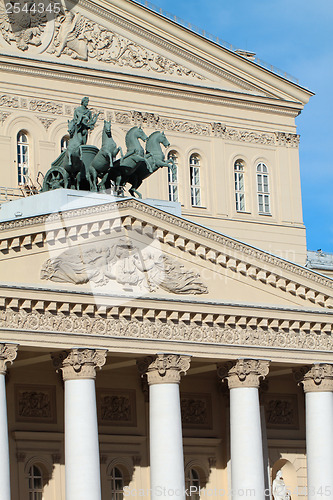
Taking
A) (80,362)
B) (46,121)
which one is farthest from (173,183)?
(80,362)

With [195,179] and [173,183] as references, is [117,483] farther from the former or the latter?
[195,179]

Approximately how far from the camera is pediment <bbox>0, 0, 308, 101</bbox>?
46.5 meters

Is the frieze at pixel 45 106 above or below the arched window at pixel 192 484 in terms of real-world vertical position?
above

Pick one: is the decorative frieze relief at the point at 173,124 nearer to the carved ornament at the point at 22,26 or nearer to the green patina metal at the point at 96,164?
the carved ornament at the point at 22,26

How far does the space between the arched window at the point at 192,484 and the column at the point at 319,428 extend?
4305 mm

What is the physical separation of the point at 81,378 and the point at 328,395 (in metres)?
7.75

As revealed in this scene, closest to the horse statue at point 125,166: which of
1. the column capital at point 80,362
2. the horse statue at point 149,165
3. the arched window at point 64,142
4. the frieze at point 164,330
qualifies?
the horse statue at point 149,165

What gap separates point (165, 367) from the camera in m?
37.8

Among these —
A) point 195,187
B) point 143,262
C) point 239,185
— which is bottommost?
point 143,262

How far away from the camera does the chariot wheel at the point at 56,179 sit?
128ft

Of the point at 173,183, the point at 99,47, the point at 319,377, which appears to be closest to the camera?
the point at 319,377

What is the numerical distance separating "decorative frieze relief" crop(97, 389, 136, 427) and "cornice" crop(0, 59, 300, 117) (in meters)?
10.9

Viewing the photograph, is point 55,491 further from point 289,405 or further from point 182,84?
point 182,84

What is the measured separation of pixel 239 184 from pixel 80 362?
51.6ft
